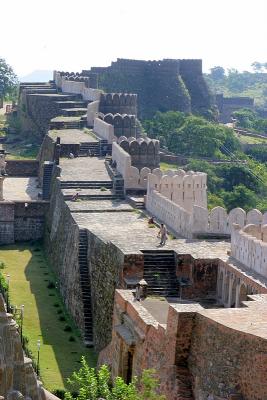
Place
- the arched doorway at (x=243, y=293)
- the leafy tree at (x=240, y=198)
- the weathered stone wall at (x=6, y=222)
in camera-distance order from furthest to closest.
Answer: the leafy tree at (x=240, y=198)
the weathered stone wall at (x=6, y=222)
the arched doorway at (x=243, y=293)

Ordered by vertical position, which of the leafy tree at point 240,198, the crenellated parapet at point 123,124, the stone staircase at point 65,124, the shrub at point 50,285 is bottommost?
the leafy tree at point 240,198

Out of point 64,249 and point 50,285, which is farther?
point 64,249

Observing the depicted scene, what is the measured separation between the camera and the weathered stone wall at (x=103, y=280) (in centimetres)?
1984

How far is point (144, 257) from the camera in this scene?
19625 millimetres

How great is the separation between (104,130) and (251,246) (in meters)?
17.9

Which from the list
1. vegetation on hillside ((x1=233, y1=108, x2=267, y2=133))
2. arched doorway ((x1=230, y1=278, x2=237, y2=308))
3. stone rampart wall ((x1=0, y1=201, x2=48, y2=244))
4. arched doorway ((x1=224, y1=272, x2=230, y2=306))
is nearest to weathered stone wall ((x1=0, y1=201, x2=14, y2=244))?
stone rampart wall ((x1=0, y1=201, x2=48, y2=244))

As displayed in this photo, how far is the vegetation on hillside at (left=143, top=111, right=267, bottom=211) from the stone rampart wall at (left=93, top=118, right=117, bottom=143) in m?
4.70

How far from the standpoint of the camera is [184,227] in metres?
22.1

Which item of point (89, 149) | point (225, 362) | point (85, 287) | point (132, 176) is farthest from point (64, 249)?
point (225, 362)

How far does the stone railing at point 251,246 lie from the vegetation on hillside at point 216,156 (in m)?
17.4

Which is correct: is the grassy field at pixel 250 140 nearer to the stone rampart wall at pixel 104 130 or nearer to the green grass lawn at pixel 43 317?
the stone rampart wall at pixel 104 130

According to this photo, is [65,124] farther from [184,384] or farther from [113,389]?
[113,389]

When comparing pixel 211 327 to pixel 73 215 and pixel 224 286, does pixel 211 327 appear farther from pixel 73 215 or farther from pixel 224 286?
pixel 73 215

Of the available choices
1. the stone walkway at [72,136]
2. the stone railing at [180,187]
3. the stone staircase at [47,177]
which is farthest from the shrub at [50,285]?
the stone walkway at [72,136]
